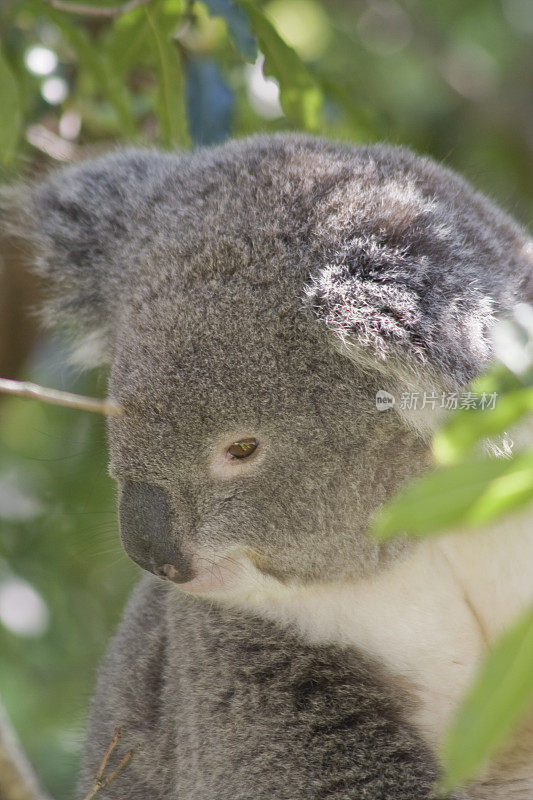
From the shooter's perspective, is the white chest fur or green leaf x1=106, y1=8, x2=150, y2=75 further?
green leaf x1=106, y1=8, x2=150, y2=75

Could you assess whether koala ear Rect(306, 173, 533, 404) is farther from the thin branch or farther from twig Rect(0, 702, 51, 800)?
twig Rect(0, 702, 51, 800)

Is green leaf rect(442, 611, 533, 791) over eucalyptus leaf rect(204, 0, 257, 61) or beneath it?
beneath

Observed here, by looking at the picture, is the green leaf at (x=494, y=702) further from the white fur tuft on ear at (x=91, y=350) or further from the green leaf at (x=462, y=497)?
the white fur tuft on ear at (x=91, y=350)

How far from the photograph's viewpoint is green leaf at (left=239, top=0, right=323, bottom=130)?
9.47 ft

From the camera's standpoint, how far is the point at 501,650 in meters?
1.11

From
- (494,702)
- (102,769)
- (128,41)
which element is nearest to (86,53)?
(128,41)

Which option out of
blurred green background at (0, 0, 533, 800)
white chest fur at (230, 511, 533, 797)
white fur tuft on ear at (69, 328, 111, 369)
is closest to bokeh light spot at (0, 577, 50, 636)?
blurred green background at (0, 0, 533, 800)

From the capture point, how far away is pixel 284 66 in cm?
291

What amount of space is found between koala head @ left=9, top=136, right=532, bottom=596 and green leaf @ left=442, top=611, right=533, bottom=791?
1.05 metres

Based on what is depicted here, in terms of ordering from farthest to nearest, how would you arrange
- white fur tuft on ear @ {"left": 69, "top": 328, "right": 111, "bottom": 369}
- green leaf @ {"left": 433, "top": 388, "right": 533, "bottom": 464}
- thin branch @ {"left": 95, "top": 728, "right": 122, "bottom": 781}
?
1. white fur tuft on ear @ {"left": 69, "top": 328, "right": 111, "bottom": 369}
2. thin branch @ {"left": 95, "top": 728, "right": 122, "bottom": 781}
3. green leaf @ {"left": 433, "top": 388, "right": 533, "bottom": 464}

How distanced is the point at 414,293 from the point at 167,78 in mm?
1301

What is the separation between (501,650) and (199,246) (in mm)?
1498

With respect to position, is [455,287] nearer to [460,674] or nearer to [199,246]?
[199,246]

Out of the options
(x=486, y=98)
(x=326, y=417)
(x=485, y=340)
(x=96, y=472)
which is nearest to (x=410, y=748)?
(x=326, y=417)
